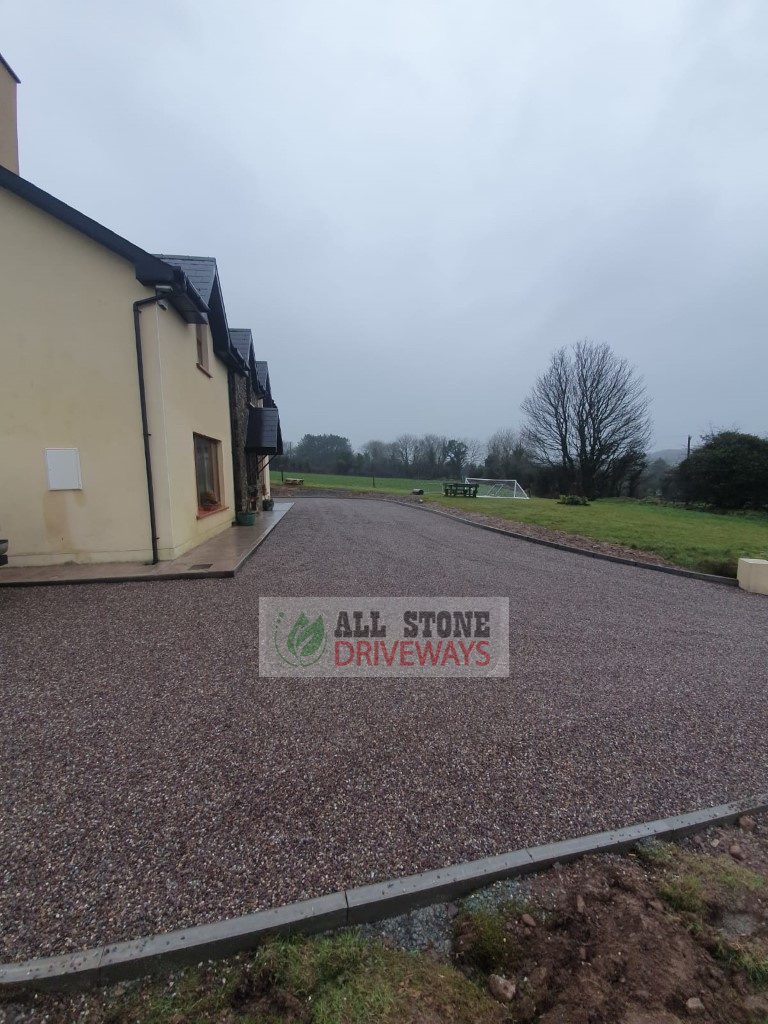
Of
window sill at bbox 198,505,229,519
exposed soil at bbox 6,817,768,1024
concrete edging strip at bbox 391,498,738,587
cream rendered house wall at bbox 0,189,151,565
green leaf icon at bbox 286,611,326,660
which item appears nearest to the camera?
exposed soil at bbox 6,817,768,1024

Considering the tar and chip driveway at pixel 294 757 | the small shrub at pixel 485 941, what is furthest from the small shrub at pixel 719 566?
the small shrub at pixel 485 941

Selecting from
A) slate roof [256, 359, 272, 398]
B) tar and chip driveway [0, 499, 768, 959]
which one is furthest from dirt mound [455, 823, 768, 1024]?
Answer: slate roof [256, 359, 272, 398]

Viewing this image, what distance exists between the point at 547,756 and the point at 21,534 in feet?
25.2

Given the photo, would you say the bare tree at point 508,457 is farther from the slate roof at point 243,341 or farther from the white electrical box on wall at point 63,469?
the white electrical box on wall at point 63,469

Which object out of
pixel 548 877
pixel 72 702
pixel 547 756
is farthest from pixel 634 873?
pixel 72 702

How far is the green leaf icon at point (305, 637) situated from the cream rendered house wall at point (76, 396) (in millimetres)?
3556

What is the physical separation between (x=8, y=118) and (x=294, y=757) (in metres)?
11.4

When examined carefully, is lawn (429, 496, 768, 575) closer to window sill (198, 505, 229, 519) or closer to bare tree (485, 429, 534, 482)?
window sill (198, 505, 229, 519)

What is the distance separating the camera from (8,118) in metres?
7.45

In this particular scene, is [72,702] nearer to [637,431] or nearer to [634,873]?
[634,873]

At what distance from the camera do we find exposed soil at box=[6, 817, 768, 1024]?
1.35 m

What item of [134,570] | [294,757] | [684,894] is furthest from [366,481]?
[684,894]

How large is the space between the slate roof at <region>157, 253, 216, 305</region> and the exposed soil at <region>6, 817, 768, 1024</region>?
9762mm

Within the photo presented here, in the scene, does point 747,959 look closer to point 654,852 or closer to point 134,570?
point 654,852
